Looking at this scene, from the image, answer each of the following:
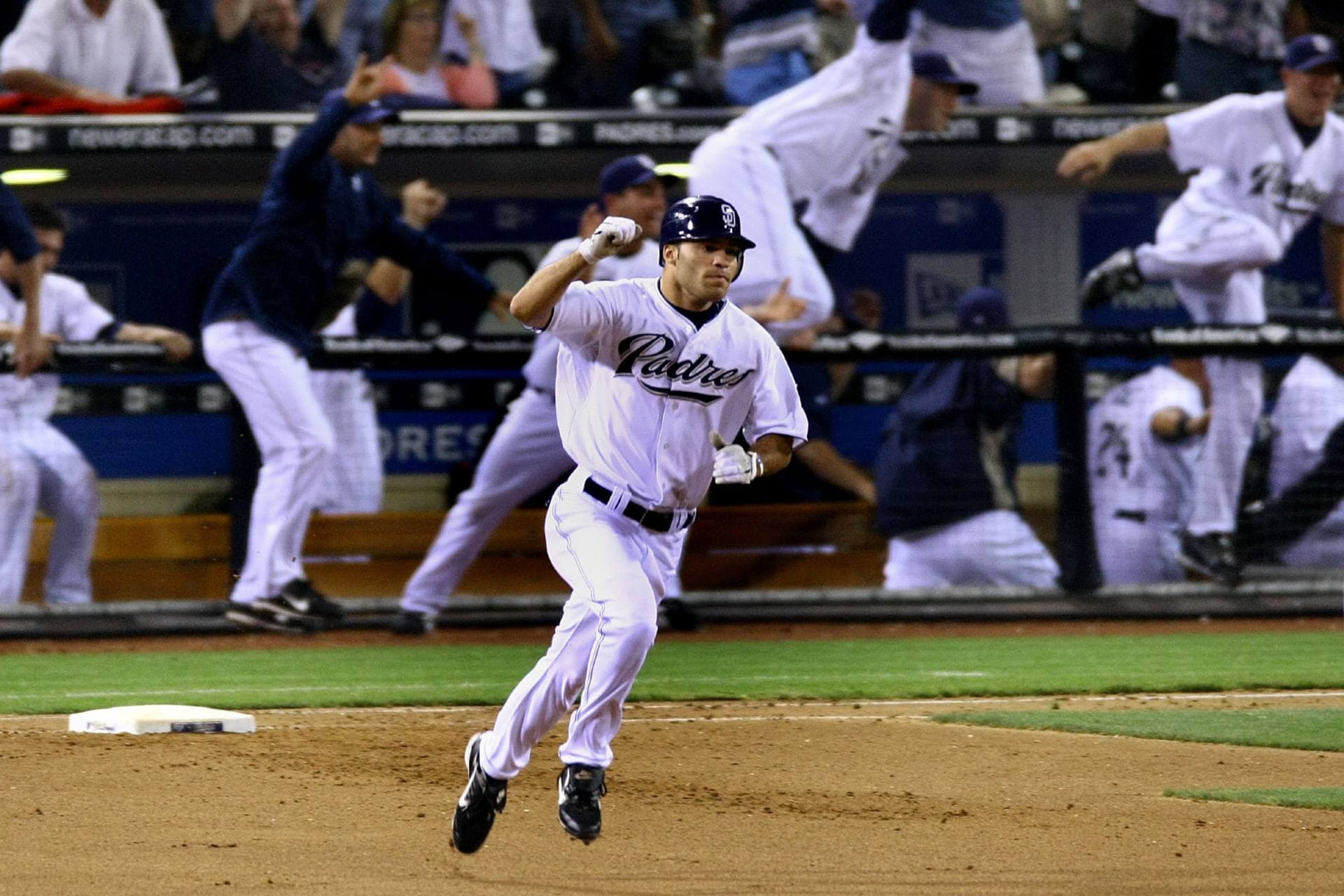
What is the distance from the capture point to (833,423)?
9.38 m

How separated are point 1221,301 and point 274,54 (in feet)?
16.2

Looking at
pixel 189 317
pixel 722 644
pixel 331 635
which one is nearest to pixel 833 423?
pixel 722 644

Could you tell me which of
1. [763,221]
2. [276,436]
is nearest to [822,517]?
[763,221]

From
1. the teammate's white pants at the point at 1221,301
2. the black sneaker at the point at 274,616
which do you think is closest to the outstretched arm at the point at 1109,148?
the teammate's white pants at the point at 1221,301

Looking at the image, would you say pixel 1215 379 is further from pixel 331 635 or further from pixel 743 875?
pixel 743 875

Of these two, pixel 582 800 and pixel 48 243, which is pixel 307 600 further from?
pixel 582 800

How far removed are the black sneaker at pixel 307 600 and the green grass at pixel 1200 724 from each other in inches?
126

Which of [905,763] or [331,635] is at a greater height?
[905,763]

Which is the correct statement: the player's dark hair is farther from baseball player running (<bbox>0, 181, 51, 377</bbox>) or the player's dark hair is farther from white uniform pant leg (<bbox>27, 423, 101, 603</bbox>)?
white uniform pant leg (<bbox>27, 423, 101, 603</bbox>)

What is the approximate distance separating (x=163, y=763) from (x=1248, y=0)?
7.65 m

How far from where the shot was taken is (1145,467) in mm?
9359

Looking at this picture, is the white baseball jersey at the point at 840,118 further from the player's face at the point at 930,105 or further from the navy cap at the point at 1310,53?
A: the navy cap at the point at 1310,53

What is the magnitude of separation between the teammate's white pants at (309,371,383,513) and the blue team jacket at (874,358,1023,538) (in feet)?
7.77

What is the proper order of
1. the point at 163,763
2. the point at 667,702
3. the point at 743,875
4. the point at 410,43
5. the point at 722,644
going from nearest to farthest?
the point at 743,875 → the point at 163,763 → the point at 667,702 → the point at 722,644 → the point at 410,43
